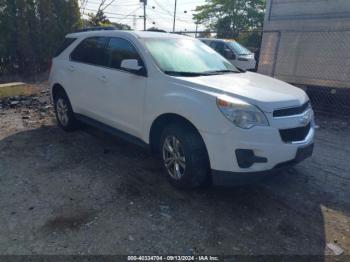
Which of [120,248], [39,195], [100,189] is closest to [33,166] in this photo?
[39,195]

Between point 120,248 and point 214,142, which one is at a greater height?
point 214,142

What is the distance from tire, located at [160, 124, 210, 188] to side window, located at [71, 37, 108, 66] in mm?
1779

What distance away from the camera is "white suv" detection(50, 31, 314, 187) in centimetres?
296

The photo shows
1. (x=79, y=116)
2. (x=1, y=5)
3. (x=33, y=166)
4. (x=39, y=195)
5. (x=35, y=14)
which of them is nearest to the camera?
(x=39, y=195)

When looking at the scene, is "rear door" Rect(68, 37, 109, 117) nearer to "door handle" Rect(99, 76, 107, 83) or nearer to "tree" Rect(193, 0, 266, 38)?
"door handle" Rect(99, 76, 107, 83)

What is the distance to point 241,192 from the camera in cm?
362

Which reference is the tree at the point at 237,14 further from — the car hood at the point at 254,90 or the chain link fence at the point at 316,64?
the car hood at the point at 254,90

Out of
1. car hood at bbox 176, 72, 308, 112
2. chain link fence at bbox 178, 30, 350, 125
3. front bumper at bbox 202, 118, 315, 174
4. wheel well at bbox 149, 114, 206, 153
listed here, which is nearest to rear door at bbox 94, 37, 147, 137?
wheel well at bbox 149, 114, 206, 153

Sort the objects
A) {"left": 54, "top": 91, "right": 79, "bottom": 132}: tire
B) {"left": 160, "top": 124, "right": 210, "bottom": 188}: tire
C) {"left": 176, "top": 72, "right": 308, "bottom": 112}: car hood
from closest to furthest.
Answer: {"left": 176, "top": 72, "right": 308, "bottom": 112}: car hood, {"left": 160, "top": 124, "right": 210, "bottom": 188}: tire, {"left": 54, "top": 91, "right": 79, "bottom": 132}: tire

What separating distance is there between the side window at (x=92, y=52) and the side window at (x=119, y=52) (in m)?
0.15

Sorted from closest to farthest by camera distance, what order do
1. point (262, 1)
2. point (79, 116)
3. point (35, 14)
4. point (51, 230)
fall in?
point (51, 230), point (79, 116), point (35, 14), point (262, 1)

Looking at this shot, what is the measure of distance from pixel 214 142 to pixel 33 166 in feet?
8.79

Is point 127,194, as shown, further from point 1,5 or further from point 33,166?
point 1,5

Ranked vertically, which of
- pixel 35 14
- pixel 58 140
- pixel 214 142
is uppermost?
pixel 35 14
